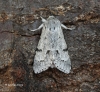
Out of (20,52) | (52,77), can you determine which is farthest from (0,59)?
(52,77)

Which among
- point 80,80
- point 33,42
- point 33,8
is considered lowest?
point 80,80

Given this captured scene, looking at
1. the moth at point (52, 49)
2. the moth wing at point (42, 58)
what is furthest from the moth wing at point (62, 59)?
the moth wing at point (42, 58)

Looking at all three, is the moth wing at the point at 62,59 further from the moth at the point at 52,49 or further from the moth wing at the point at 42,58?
the moth wing at the point at 42,58

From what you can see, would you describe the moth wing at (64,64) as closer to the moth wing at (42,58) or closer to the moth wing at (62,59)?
the moth wing at (62,59)

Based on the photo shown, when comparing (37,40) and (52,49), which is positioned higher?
(37,40)

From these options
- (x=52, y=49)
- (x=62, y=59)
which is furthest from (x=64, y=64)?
(x=52, y=49)

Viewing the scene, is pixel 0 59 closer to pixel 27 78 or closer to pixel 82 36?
pixel 27 78

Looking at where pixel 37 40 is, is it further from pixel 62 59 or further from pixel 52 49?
pixel 62 59

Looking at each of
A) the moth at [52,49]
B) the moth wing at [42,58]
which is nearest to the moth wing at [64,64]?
the moth at [52,49]
